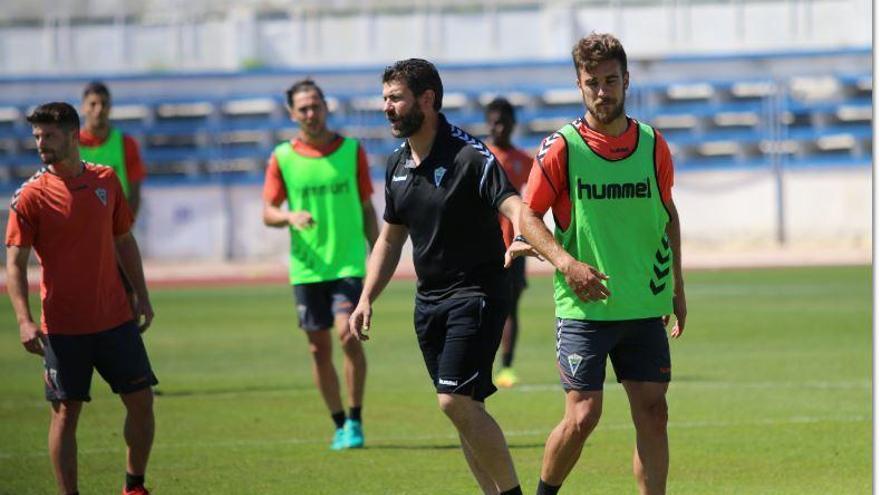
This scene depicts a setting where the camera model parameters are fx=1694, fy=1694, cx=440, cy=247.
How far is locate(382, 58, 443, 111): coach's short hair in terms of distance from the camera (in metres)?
8.50

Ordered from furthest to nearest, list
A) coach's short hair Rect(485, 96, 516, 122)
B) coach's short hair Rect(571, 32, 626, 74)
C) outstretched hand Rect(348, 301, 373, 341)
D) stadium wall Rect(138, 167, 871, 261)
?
1. stadium wall Rect(138, 167, 871, 261)
2. coach's short hair Rect(485, 96, 516, 122)
3. outstretched hand Rect(348, 301, 373, 341)
4. coach's short hair Rect(571, 32, 626, 74)

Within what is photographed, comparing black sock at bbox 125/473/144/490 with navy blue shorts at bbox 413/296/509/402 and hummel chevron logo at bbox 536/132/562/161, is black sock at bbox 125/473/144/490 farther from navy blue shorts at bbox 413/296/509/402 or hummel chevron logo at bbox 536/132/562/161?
hummel chevron logo at bbox 536/132/562/161

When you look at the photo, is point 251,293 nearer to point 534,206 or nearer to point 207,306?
point 207,306

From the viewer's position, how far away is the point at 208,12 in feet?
140

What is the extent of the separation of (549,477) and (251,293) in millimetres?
19875

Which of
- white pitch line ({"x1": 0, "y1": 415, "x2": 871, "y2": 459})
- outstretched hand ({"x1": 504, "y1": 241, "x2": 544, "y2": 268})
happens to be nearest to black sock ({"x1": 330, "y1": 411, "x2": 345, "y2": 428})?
white pitch line ({"x1": 0, "y1": 415, "x2": 871, "y2": 459})

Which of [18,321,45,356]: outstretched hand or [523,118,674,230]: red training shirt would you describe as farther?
[18,321,45,356]: outstretched hand

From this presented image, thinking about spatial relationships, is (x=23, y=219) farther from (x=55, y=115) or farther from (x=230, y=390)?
(x=230, y=390)

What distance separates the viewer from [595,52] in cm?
808

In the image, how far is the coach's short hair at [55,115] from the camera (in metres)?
9.12

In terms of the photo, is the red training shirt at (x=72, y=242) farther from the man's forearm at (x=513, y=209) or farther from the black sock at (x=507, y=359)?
the black sock at (x=507, y=359)

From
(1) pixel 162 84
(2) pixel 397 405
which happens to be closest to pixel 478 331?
(2) pixel 397 405

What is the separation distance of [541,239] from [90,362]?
287 cm

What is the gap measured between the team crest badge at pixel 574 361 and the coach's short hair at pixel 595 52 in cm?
139
